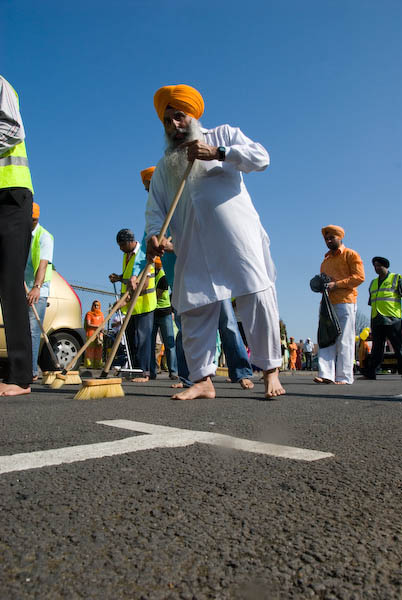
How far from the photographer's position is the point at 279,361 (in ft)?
12.2

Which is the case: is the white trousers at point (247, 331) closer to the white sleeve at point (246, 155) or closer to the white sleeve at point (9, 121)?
the white sleeve at point (246, 155)

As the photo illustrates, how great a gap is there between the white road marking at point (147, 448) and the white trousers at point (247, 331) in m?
1.68

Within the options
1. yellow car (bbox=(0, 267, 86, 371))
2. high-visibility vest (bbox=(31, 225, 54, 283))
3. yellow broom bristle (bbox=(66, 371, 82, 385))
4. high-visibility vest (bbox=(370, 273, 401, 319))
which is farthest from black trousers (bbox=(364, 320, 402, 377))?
high-visibility vest (bbox=(31, 225, 54, 283))

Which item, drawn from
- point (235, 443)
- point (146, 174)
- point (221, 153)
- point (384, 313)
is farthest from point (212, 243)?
point (384, 313)

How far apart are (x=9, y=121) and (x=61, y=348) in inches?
182

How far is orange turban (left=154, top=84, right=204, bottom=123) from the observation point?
12.9ft

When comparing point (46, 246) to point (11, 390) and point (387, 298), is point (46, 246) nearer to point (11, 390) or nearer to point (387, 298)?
point (11, 390)

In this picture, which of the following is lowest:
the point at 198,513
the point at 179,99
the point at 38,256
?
the point at 198,513

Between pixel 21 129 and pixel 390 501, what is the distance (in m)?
3.54

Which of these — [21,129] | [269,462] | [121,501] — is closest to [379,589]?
[121,501]

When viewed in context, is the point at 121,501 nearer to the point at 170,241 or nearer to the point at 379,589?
the point at 379,589

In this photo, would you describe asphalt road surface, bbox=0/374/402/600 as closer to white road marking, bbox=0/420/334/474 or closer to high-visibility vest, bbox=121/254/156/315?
white road marking, bbox=0/420/334/474

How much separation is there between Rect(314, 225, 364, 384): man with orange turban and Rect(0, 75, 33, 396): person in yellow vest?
14.3ft

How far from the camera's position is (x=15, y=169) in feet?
12.8
